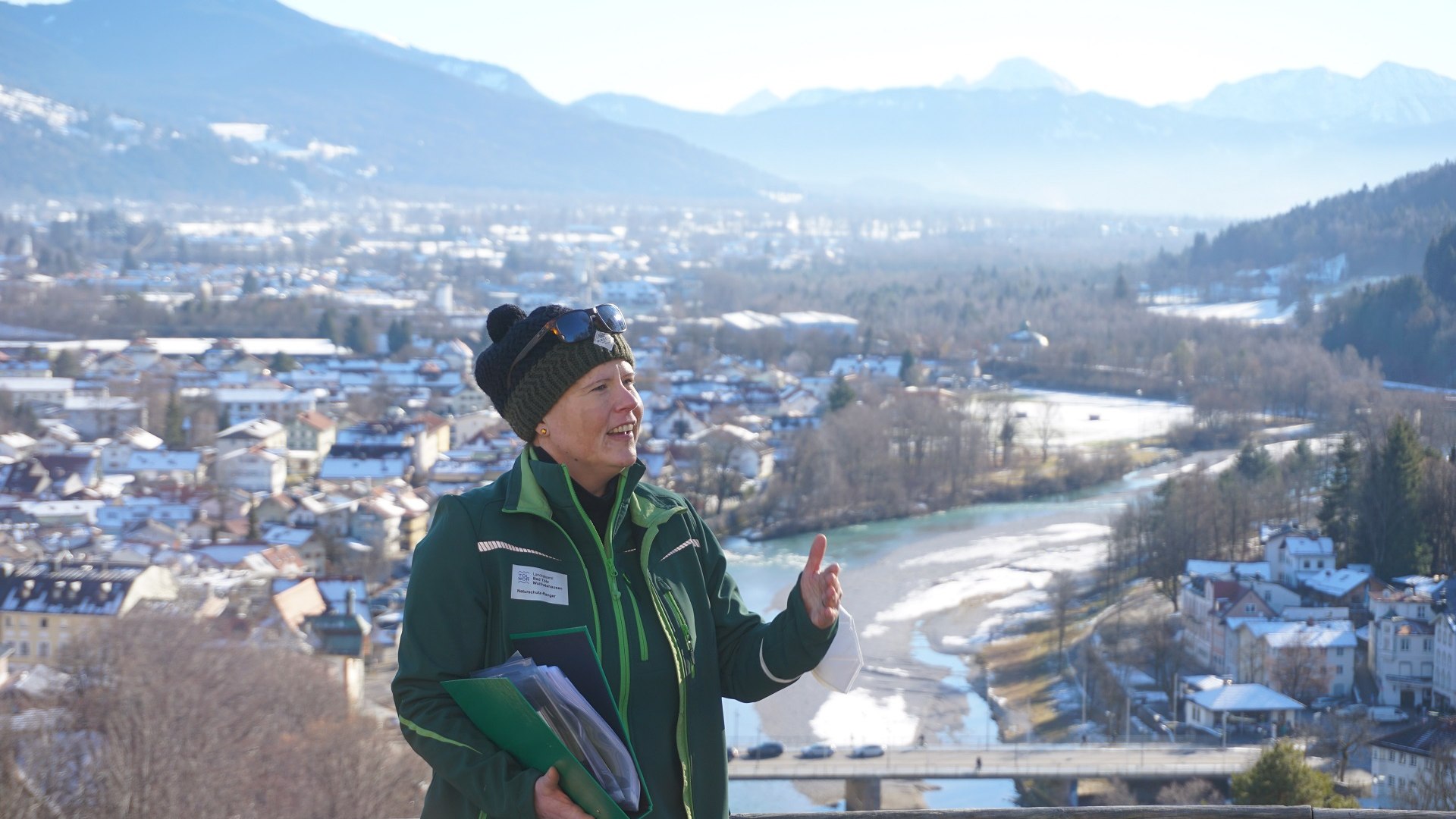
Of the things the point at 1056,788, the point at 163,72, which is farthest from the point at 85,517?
the point at 163,72

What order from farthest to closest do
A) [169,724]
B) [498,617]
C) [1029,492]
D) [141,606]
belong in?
[1029,492] < [141,606] < [169,724] < [498,617]

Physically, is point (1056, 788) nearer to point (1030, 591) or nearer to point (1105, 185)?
point (1030, 591)

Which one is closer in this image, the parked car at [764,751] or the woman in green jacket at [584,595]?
the woman in green jacket at [584,595]

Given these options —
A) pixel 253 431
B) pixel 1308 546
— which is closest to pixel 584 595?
pixel 1308 546

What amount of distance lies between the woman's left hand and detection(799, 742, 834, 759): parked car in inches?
226

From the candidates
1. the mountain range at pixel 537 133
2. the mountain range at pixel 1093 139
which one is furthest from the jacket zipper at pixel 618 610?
the mountain range at pixel 1093 139

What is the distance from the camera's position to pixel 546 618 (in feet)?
2.93

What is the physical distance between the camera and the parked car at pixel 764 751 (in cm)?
656

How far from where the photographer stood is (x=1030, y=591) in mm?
9641

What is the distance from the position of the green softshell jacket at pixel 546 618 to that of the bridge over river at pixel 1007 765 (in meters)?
5.27

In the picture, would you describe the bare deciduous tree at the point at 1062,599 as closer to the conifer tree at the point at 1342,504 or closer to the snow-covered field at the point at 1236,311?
the conifer tree at the point at 1342,504

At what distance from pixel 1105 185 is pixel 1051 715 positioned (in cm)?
11393

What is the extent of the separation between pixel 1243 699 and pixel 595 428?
7061 mm

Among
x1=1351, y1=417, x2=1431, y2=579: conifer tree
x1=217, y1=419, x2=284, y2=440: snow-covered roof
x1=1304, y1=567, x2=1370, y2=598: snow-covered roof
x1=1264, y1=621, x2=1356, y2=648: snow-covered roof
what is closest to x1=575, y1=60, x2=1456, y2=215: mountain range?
x1=217, y1=419, x2=284, y2=440: snow-covered roof
